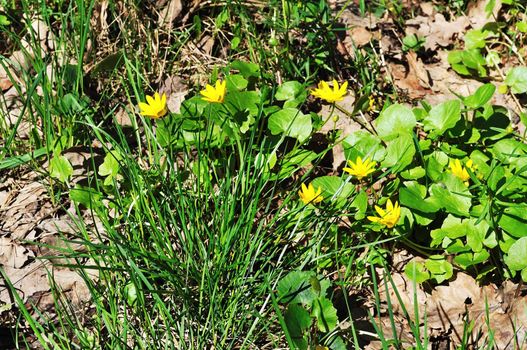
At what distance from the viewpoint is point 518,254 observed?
8.05 feet

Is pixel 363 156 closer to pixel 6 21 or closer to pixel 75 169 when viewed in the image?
pixel 75 169

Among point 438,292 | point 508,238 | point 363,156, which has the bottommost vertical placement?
point 438,292

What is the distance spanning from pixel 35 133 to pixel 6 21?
66cm

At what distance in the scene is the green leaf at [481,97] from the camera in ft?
9.55

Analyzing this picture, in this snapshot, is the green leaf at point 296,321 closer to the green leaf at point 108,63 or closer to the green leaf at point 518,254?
the green leaf at point 518,254

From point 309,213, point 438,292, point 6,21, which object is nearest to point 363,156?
point 309,213

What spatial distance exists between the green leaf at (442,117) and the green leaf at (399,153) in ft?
0.44

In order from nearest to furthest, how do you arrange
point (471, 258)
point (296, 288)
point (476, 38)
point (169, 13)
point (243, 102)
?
point (296, 288) → point (471, 258) → point (243, 102) → point (169, 13) → point (476, 38)

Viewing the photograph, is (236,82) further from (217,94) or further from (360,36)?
(360,36)

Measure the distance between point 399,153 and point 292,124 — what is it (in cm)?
45

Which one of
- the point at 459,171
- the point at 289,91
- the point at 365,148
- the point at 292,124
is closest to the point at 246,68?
the point at 289,91

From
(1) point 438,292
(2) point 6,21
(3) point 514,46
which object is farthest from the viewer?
(3) point 514,46

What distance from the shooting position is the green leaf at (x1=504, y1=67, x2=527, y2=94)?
11.2 feet

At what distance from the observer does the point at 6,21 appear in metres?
3.37
